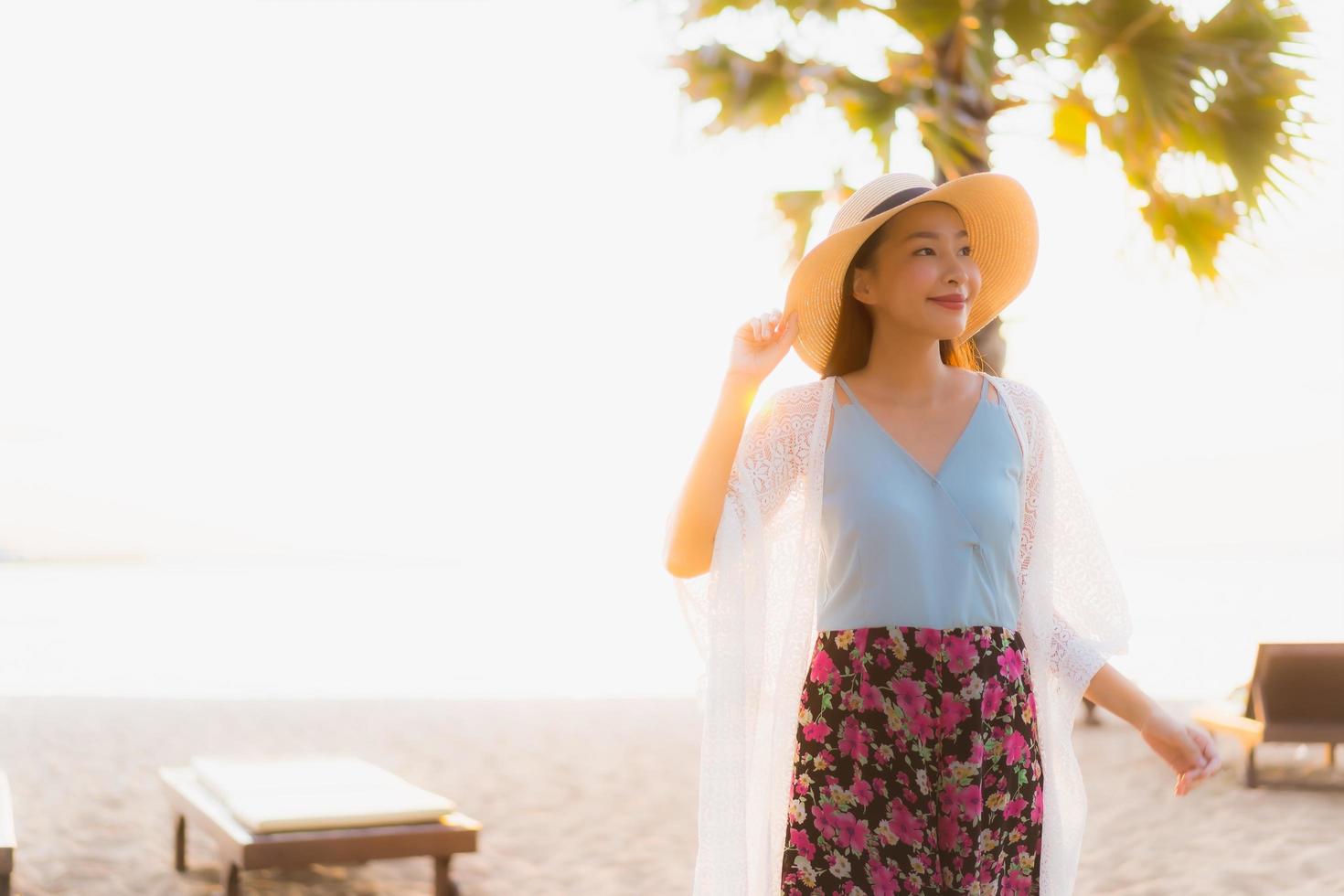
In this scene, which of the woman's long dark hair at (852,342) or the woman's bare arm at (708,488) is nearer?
the woman's bare arm at (708,488)

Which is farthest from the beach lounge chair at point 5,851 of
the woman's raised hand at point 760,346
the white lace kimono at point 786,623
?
the woman's raised hand at point 760,346

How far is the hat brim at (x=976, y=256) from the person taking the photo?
204 cm

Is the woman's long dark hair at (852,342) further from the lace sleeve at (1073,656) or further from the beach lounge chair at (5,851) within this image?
the beach lounge chair at (5,851)

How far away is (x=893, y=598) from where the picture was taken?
1.85 metres

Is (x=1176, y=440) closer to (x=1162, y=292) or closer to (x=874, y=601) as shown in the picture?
(x=1162, y=292)

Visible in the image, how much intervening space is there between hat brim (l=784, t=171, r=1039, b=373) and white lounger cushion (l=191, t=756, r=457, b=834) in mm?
2917

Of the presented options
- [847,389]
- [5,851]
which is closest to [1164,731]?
[847,389]

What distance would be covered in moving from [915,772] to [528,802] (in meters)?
5.48

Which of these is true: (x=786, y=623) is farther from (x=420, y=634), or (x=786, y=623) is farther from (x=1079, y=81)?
(x=420, y=634)

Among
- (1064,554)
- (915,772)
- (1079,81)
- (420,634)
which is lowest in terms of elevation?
(420,634)

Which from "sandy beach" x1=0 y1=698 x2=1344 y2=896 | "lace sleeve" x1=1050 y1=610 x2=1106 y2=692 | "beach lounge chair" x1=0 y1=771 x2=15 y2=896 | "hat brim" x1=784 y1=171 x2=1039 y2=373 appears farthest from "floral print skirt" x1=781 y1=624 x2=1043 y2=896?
"sandy beach" x1=0 y1=698 x2=1344 y2=896

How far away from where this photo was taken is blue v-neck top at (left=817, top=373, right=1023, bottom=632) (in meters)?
1.85

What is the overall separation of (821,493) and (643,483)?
40748 millimetres

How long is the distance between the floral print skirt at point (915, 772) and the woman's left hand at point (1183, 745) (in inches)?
7.4
